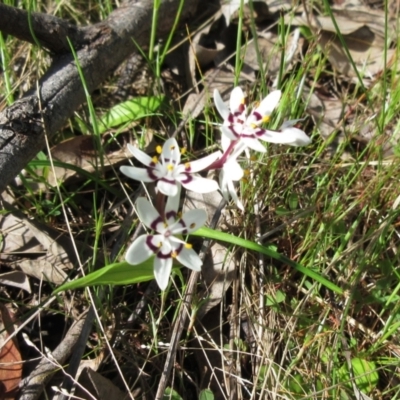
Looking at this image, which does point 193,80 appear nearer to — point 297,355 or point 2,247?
point 2,247

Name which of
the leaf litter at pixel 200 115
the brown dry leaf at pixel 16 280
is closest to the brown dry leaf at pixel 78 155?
the leaf litter at pixel 200 115

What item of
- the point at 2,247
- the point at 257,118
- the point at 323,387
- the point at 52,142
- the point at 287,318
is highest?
the point at 257,118

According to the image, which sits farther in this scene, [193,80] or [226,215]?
[193,80]

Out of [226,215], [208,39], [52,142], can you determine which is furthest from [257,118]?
[208,39]

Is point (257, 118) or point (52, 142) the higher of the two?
point (257, 118)

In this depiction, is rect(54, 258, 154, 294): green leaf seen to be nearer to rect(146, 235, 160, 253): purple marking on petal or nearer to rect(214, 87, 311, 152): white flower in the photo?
rect(146, 235, 160, 253): purple marking on petal

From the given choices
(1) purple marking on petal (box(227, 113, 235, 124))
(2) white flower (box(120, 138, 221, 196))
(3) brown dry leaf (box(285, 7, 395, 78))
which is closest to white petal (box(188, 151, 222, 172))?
(2) white flower (box(120, 138, 221, 196))
